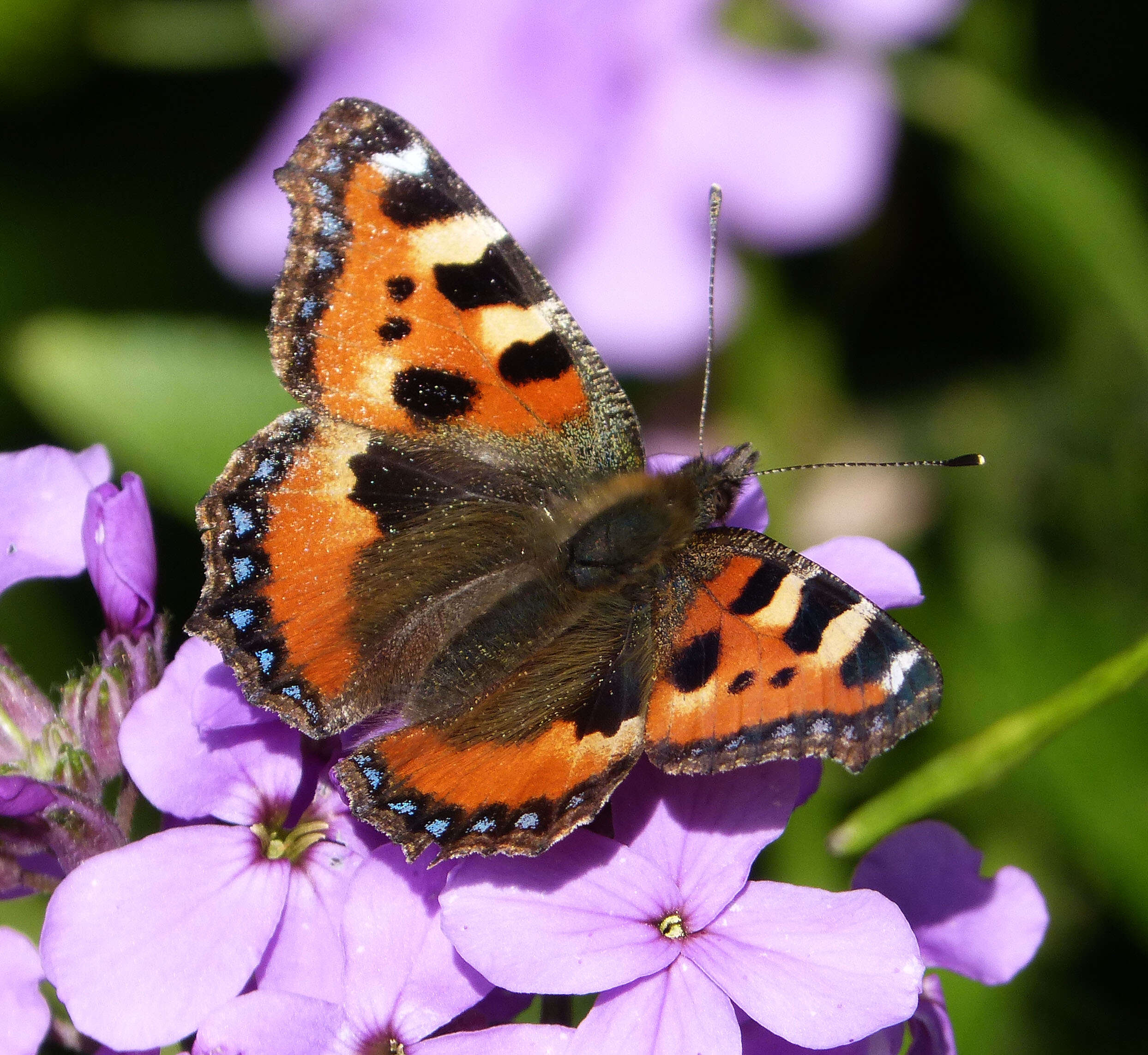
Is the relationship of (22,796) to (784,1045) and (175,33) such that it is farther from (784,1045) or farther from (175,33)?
(175,33)

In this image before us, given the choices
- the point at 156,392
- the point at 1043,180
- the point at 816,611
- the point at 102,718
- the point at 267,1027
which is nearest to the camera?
the point at 267,1027

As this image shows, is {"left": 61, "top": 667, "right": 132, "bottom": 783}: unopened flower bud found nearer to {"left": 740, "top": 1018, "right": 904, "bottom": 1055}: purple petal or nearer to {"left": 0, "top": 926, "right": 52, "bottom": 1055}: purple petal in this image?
{"left": 0, "top": 926, "right": 52, "bottom": 1055}: purple petal

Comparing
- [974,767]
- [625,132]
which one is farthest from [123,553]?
[625,132]

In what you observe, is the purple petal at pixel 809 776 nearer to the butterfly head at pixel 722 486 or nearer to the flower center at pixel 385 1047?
the butterfly head at pixel 722 486

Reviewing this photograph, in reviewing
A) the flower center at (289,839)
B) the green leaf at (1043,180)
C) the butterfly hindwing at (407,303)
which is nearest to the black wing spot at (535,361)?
the butterfly hindwing at (407,303)

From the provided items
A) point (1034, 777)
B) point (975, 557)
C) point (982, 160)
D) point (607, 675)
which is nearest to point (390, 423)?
point (607, 675)

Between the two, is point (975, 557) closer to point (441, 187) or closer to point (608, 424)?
point (608, 424)

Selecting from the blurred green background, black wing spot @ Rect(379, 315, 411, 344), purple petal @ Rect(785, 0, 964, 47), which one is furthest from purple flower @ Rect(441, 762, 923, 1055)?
purple petal @ Rect(785, 0, 964, 47)
